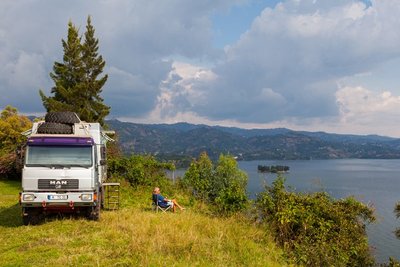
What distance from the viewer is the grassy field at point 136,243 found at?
867 cm

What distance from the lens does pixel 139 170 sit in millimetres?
26016

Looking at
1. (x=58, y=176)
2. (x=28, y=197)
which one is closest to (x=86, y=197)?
(x=58, y=176)

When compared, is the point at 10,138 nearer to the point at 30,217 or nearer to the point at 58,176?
the point at 30,217

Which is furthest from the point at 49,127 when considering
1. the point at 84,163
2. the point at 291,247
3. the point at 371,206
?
the point at 371,206

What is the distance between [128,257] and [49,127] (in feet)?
24.4

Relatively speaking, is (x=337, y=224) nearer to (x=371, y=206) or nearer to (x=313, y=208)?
(x=313, y=208)

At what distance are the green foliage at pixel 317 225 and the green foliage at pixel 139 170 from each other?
12136 mm

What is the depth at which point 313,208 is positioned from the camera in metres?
15.3

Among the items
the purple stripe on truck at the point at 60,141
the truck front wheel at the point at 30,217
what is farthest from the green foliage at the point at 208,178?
the truck front wheel at the point at 30,217

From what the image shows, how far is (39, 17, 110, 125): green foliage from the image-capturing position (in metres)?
37.1

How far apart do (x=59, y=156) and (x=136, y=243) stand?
17.0ft

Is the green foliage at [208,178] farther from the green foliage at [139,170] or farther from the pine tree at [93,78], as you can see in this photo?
the pine tree at [93,78]

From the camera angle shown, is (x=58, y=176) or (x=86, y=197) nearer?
(x=58, y=176)

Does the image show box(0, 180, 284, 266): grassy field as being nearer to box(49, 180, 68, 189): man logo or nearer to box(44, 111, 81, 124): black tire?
box(49, 180, 68, 189): man logo
